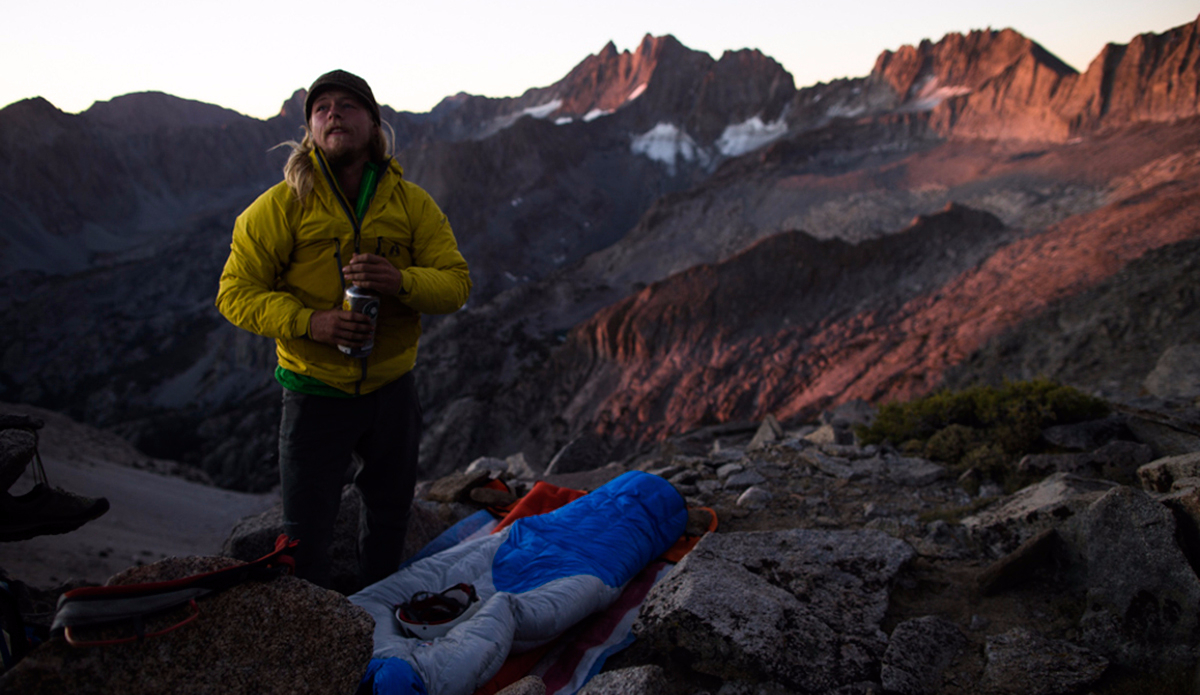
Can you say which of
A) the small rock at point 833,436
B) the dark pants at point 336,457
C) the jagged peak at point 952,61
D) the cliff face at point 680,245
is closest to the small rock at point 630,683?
the dark pants at point 336,457

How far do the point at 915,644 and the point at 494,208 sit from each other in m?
68.9

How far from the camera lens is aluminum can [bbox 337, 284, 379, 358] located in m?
2.24

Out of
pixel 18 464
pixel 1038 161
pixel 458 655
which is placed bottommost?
pixel 458 655

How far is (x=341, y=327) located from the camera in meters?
2.22

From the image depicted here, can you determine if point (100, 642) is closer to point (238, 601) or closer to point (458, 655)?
point (238, 601)

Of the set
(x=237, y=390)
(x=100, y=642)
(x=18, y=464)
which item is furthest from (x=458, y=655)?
(x=237, y=390)

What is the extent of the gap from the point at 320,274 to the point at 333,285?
6 cm

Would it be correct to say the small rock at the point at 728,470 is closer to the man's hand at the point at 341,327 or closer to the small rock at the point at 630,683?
the small rock at the point at 630,683

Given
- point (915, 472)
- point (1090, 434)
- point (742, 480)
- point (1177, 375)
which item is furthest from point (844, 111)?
point (742, 480)

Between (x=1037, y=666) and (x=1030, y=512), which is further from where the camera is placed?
(x=1030, y=512)

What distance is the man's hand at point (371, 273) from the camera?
2.23 m

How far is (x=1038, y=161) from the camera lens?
3128 cm

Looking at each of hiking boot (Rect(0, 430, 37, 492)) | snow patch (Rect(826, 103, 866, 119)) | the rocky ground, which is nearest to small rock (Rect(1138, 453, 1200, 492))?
the rocky ground

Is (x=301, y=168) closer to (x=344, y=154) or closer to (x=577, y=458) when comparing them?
(x=344, y=154)
